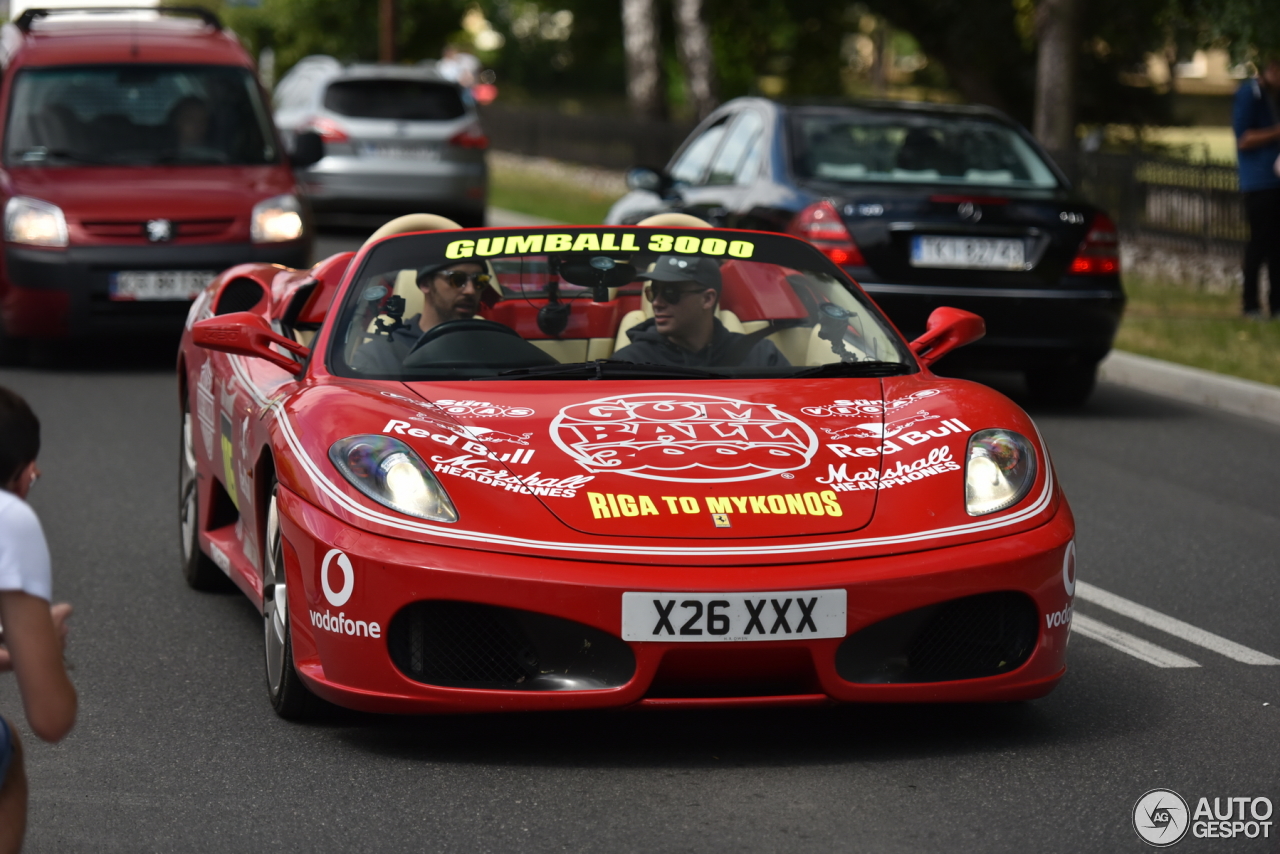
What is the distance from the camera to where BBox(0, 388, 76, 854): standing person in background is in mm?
2799

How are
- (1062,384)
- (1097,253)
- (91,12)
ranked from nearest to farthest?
(1097,253) < (1062,384) < (91,12)

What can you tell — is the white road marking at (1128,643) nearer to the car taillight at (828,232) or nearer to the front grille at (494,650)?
the front grille at (494,650)

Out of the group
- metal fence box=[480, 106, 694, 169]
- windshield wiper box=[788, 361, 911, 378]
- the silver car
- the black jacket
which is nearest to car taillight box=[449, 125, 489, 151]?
the silver car

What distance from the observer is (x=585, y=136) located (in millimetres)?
32906

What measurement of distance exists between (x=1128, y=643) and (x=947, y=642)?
4.70 ft

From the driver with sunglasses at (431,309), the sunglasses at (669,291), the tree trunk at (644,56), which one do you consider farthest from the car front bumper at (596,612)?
the tree trunk at (644,56)

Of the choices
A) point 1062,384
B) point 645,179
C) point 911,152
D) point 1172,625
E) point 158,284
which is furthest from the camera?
point 158,284

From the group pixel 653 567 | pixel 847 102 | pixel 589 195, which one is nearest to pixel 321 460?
pixel 653 567

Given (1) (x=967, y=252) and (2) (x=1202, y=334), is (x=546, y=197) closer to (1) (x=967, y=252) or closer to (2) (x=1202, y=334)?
(2) (x=1202, y=334)

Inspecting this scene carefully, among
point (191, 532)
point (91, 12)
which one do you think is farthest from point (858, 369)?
point (91, 12)

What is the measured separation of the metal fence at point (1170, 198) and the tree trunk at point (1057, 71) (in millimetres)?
678

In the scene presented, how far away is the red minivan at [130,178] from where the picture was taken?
11.8m

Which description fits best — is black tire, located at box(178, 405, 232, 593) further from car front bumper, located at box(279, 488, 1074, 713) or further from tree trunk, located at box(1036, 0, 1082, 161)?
tree trunk, located at box(1036, 0, 1082, 161)

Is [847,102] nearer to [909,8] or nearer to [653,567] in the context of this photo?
[653,567]
